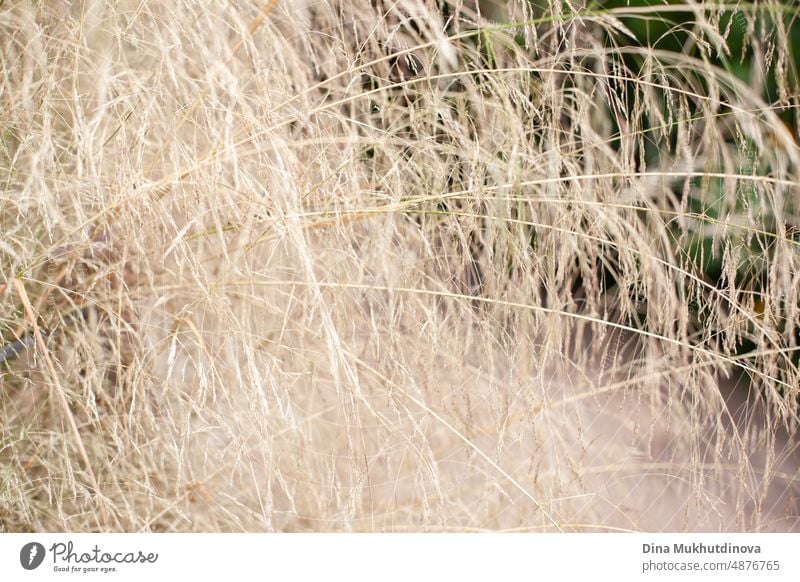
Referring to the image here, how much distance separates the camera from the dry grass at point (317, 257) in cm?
80

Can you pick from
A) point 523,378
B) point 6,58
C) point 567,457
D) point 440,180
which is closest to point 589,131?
point 440,180

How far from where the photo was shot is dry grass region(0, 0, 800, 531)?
797 mm

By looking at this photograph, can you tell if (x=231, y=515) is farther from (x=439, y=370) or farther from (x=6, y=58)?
(x=6, y=58)

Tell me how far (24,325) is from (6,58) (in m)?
0.30

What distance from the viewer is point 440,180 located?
0.88m
